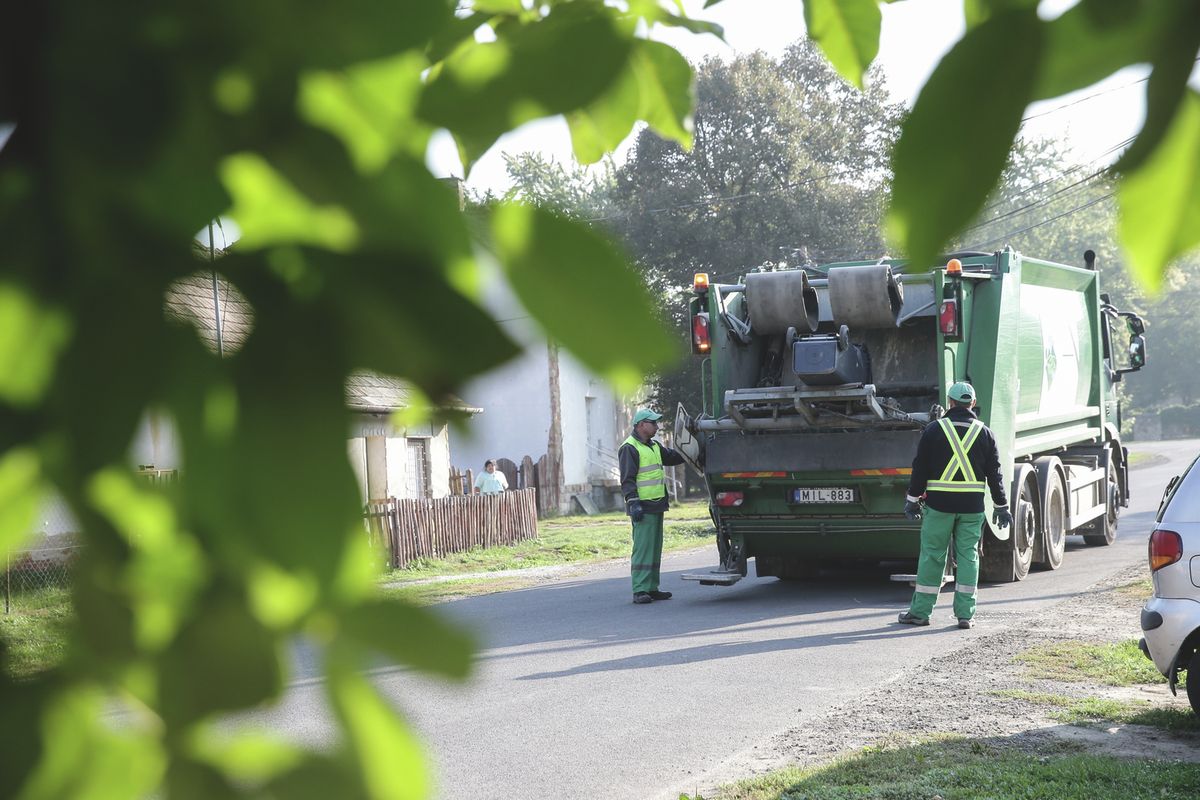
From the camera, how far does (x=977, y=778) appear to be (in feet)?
17.1

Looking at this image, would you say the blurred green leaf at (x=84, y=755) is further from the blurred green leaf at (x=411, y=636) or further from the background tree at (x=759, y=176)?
the background tree at (x=759, y=176)

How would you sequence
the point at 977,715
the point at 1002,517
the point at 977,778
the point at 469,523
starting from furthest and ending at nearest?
the point at 469,523
the point at 1002,517
the point at 977,715
the point at 977,778

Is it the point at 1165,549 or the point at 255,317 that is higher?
the point at 255,317

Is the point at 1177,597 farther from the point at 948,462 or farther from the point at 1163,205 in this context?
the point at 1163,205

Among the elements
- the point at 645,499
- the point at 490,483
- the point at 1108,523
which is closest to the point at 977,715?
the point at 645,499

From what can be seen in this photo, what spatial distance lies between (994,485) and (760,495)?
235 cm

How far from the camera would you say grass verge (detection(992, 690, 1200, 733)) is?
6199mm

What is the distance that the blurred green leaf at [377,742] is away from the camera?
23.4 inches

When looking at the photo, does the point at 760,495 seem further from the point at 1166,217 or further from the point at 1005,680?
the point at 1166,217

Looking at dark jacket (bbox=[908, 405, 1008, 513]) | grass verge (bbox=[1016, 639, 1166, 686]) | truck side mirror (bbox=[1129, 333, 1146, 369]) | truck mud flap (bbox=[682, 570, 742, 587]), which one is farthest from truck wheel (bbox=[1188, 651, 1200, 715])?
truck side mirror (bbox=[1129, 333, 1146, 369])

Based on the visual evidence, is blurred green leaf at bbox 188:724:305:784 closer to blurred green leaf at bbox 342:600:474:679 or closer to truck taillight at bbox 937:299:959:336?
blurred green leaf at bbox 342:600:474:679

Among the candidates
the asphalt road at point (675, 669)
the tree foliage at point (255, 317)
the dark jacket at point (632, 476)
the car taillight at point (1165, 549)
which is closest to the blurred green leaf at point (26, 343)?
the tree foliage at point (255, 317)

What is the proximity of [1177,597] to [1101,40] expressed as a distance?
20.9 feet

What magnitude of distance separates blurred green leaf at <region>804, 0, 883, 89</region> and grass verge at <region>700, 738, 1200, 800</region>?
408 centimetres
